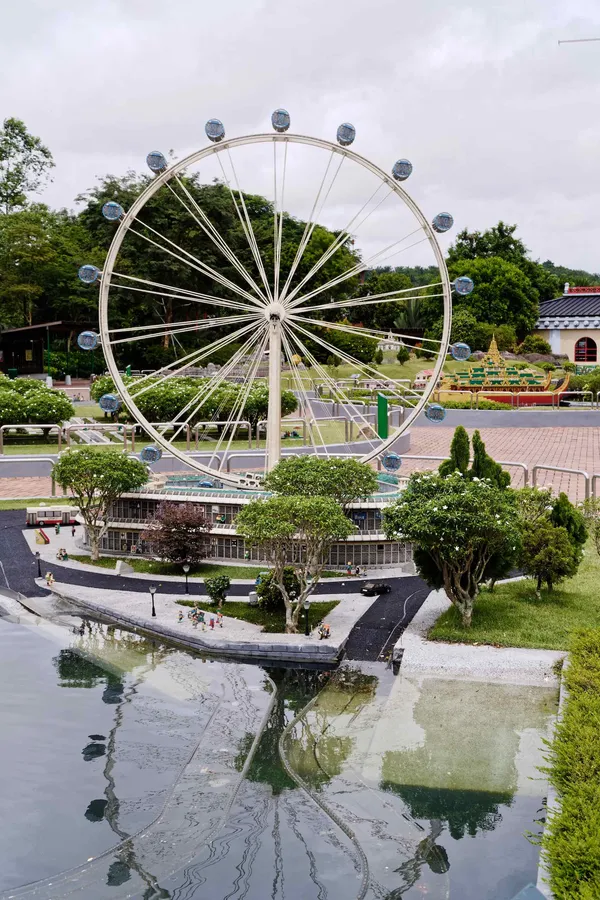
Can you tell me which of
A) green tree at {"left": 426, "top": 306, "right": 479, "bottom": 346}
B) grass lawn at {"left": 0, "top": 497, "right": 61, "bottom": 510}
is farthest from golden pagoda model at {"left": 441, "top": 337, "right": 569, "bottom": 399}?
grass lawn at {"left": 0, "top": 497, "right": 61, "bottom": 510}

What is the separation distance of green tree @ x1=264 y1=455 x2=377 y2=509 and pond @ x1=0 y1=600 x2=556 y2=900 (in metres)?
4.81

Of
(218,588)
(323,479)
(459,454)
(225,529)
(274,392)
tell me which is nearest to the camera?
(218,588)

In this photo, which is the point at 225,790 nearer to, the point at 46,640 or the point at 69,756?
the point at 69,756

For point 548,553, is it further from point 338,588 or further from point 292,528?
point 292,528

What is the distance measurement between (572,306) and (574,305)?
182 mm

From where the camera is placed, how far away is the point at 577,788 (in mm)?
12656

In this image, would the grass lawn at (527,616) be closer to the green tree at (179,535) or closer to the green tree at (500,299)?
the green tree at (179,535)

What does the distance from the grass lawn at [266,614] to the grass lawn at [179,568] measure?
2255 millimetres

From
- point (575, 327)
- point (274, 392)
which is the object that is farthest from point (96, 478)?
point (575, 327)

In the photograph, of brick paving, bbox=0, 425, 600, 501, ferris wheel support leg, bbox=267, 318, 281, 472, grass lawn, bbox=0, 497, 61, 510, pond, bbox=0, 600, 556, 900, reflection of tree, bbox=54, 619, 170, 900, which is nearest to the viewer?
pond, bbox=0, 600, 556, 900

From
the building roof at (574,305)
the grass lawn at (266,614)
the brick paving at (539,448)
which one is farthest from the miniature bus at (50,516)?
the building roof at (574,305)

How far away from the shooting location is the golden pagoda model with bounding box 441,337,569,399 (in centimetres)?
5369

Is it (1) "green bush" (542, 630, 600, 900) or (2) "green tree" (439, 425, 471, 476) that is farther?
(2) "green tree" (439, 425, 471, 476)

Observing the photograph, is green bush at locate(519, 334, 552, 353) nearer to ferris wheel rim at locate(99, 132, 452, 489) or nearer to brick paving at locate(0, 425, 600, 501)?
brick paving at locate(0, 425, 600, 501)
